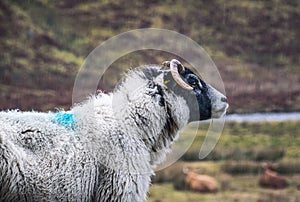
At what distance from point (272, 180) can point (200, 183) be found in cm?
144

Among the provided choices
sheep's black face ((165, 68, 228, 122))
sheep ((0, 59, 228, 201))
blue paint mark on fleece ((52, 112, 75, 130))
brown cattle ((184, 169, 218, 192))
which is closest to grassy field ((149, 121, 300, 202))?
brown cattle ((184, 169, 218, 192))

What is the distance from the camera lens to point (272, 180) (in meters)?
12.5

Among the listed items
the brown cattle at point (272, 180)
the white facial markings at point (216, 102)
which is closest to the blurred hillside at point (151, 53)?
the brown cattle at point (272, 180)

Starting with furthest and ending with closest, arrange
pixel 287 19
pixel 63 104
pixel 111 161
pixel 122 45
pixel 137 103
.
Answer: pixel 287 19 < pixel 63 104 < pixel 122 45 < pixel 137 103 < pixel 111 161

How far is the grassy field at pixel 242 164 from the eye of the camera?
12.0 metres

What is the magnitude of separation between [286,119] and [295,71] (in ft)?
5.26

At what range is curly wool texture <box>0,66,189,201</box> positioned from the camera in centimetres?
565

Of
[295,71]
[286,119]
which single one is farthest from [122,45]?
[295,71]

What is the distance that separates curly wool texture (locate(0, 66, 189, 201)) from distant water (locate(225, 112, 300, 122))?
7731mm

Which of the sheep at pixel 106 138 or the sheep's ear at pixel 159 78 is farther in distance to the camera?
the sheep's ear at pixel 159 78

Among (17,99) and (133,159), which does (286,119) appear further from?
(133,159)

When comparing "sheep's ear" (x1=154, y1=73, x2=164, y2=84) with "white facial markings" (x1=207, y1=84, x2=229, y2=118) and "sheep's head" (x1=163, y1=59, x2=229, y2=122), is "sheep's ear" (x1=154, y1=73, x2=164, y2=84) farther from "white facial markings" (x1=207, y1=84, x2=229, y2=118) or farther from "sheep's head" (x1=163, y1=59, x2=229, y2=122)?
"white facial markings" (x1=207, y1=84, x2=229, y2=118)

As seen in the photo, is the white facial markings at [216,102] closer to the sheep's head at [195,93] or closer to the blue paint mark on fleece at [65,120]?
the sheep's head at [195,93]

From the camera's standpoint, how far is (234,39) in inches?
609
